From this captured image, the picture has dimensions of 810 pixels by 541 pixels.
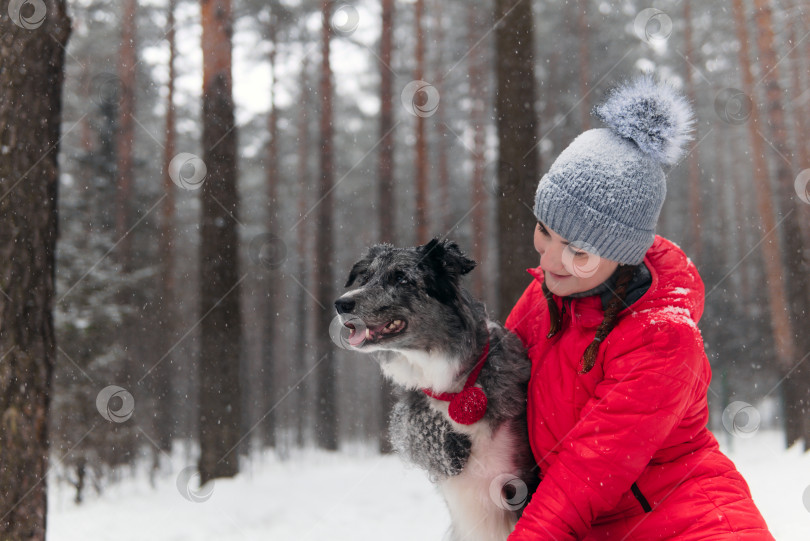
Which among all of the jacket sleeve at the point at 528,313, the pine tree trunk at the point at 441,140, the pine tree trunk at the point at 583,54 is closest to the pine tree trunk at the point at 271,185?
the pine tree trunk at the point at 441,140

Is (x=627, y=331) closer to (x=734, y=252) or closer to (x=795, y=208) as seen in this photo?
(x=795, y=208)

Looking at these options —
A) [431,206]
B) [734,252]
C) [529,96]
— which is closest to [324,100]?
[431,206]

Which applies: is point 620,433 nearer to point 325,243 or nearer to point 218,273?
point 218,273

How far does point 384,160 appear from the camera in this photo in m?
13.3

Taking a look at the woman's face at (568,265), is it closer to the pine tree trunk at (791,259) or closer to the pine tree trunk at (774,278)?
the pine tree trunk at (791,259)

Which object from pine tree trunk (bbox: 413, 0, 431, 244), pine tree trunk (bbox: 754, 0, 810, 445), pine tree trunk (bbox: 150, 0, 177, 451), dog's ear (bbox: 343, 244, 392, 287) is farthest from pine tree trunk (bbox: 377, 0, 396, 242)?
dog's ear (bbox: 343, 244, 392, 287)

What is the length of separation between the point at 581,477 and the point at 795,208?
939 cm

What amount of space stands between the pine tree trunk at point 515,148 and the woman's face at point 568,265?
3387 mm

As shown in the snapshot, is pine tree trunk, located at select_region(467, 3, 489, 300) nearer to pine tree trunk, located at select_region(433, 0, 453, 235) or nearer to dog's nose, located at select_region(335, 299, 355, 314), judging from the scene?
pine tree trunk, located at select_region(433, 0, 453, 235)

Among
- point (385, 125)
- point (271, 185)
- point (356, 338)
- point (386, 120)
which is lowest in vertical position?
point (356, 338)

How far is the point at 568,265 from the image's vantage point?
2492 mm

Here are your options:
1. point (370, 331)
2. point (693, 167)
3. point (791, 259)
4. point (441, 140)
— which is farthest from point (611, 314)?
point (693, 167)

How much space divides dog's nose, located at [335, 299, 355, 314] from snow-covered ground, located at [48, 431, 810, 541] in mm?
3317

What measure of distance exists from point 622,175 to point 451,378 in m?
1.31
